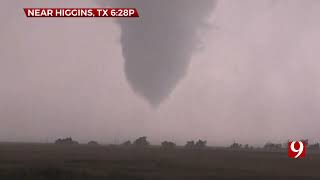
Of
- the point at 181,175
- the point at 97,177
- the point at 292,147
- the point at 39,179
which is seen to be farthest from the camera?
the point at 181,175

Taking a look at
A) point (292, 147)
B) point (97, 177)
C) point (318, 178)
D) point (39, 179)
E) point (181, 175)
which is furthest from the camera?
point (318, 178)

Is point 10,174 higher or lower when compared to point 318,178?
higher

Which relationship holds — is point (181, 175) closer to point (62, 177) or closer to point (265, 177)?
point (265, 177)

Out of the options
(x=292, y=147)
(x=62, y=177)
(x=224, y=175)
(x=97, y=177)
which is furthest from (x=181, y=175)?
(x=292, y=147)

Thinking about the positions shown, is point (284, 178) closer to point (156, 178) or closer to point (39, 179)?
point (156, 178)

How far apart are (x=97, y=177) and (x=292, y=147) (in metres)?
20.8

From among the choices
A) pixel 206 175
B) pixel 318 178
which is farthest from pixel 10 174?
pixel 318 178

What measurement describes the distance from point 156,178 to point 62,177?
10239mm

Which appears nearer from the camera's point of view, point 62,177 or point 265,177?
point 62,177

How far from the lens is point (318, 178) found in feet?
159

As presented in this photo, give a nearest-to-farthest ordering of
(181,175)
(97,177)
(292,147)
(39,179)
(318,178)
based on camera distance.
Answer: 1. (292,147)
2. (39,179)
3. (97,177)
4. (181,175)
5. (318,178)

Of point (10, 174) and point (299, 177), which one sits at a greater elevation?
point (10, 174)

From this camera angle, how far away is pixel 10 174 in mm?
41156

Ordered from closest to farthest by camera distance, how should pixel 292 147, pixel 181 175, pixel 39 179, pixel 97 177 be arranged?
pixel 292 147 → pixel 39 179 → pixel 97 177 → pixel 181 175
